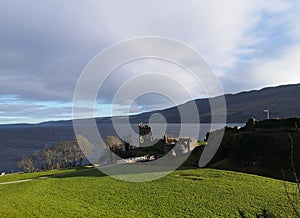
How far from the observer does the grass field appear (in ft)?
63.8

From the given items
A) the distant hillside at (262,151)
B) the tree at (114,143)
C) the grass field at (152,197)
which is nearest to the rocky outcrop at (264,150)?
the distant hillside at (262,151)

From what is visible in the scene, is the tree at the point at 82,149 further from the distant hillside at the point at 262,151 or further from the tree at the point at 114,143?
the distant hillside at the point at 262,151

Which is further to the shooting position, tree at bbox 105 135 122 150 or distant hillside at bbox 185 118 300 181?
tree at bbox 105 135 122 150

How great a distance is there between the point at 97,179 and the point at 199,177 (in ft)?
33.9

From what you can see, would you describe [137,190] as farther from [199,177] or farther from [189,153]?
[189,153]

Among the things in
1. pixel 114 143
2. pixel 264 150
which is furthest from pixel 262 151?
pixel 114 143

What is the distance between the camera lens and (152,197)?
22.8 metres

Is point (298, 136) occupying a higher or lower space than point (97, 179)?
higher

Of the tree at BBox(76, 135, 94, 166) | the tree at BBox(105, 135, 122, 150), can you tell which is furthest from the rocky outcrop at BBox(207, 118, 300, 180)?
the tree at BBox(76, 135, 94, 166)

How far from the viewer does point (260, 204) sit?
810 inches

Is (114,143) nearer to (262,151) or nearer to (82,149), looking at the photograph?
(82,149)

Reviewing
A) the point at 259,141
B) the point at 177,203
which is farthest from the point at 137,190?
the point at 259,141

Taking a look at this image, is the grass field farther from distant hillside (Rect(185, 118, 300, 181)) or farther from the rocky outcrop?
the rocky outcrop

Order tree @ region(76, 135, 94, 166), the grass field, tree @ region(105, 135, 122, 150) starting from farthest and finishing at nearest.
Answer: tree @ region(76, 135, 94, 166)
tree @ region(105, 135, 122, 150)
the grass field
